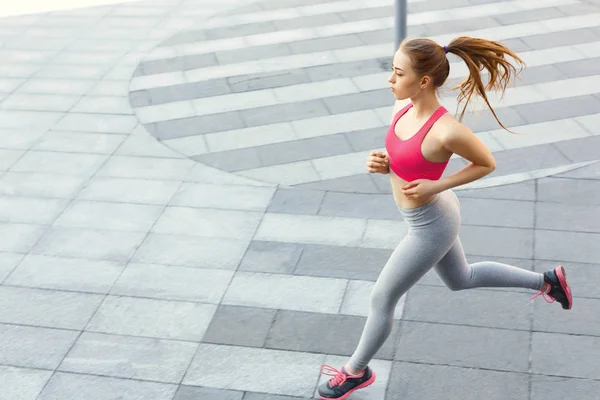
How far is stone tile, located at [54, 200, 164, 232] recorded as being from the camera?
707 centimetres

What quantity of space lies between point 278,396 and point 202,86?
550cm

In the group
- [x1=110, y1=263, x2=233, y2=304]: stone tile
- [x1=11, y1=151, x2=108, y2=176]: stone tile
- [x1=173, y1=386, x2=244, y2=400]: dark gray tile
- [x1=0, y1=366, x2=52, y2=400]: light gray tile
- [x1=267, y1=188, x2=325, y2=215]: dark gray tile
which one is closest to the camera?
[x1=173, y1=386, x2=244, y2=400]: dark gray tile

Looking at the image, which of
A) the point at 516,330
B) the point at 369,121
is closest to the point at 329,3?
the point at 369,121

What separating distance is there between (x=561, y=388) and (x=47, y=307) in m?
3.33

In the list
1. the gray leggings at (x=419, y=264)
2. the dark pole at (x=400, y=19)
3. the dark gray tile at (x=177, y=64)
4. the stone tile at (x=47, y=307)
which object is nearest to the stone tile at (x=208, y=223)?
the stone tile at (x=47, y=307)

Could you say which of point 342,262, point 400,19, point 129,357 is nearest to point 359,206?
point 342,262

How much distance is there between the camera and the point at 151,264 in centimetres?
650

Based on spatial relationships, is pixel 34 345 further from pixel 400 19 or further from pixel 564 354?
pixel 400 19

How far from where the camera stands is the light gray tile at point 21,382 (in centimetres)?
519

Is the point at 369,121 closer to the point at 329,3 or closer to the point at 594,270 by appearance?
the point at 594,270

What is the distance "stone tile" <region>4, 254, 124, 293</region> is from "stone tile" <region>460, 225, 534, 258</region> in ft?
8.36

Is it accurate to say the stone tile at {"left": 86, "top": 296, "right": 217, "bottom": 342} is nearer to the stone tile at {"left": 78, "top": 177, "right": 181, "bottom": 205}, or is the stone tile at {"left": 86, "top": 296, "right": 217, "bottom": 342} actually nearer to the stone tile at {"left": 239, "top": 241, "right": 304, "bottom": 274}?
the stone tile at {"left": 239, "top": 241, "right": 304, "bottom": 274}

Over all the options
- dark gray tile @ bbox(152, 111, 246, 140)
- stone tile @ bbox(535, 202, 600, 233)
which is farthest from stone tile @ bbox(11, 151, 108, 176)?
stone tile @ bbox(535, 202, 600, 233)

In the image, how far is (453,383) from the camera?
5.10m
